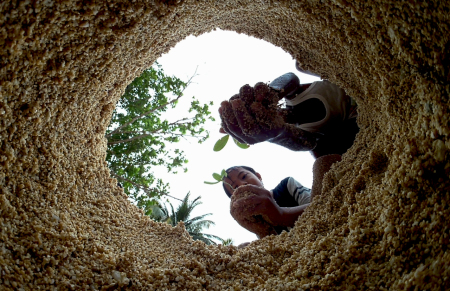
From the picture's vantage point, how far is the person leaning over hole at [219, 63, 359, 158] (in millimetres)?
1677

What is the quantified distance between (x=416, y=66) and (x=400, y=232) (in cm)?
43

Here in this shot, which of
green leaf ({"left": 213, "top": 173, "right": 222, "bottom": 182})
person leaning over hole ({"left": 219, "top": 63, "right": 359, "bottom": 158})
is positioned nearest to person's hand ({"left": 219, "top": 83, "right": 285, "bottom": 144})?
person leaning over hole ({"left": 219, "top": 63, "right": 359, "bottom": 158})

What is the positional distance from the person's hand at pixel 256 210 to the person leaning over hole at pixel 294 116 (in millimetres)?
316

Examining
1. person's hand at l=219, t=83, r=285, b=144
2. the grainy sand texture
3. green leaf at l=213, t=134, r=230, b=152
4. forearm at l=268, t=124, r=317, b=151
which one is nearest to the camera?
the grainy sand texture

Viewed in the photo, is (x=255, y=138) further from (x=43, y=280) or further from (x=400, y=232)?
(x=43, y=280)

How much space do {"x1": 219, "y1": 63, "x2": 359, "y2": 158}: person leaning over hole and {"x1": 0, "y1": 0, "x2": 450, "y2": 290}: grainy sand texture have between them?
0.34 m

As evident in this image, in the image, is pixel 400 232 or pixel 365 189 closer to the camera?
pixel 400 232

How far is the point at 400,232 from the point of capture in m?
0.82

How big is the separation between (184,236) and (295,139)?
890 millimetres

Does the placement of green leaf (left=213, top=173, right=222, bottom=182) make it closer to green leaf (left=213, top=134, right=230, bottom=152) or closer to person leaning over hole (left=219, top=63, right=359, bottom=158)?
green leaf (left=213, top=134, right=230, bottom=152)

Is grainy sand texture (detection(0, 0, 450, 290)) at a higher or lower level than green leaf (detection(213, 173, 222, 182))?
lower

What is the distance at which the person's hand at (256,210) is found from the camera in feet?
5.46

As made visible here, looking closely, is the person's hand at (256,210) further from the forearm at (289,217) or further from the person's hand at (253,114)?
the person's hand at (253,114)

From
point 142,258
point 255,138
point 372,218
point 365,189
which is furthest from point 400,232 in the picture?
point 255,138
